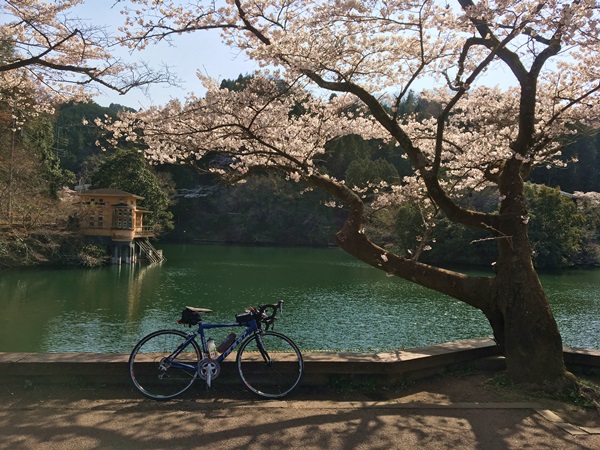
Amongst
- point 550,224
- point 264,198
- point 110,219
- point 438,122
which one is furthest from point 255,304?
point 264,198

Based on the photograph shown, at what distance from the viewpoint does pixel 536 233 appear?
991 inches

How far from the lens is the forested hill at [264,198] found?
1981 cm

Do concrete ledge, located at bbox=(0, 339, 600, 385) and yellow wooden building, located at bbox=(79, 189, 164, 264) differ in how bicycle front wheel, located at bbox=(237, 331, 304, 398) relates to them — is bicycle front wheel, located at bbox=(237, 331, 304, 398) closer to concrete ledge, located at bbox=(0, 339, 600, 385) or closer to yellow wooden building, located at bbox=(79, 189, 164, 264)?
concrete ledge, located at bbox=(0, 339, 600, 385)

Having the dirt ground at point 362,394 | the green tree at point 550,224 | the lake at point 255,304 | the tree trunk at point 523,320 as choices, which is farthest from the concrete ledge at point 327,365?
the green tree at point 550,224

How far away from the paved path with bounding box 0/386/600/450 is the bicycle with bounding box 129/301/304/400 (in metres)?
0.15

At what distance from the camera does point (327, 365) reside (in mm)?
3398

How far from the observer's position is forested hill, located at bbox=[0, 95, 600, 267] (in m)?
19.8

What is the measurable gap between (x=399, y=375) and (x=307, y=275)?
19.2 metres

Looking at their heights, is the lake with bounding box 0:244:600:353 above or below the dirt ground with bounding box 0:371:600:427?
below

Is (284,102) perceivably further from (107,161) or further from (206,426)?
(107,161)

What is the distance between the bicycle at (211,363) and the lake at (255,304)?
2.26 metres

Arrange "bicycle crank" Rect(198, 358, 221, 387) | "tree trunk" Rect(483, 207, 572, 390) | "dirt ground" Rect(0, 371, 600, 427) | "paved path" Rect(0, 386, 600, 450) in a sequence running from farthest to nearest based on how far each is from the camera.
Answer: "tree trunk" Rect(483, 207, 572, 390)
"bicycle crank" Rect(198, 358, 221, 387)
"dirt ground" Rect(0, 371, 600, 427)
"paved path" Rect(0, 386, 600, 450)

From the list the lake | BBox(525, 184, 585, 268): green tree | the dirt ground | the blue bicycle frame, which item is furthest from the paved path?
BBox(525, 184, 585, 268): green tree

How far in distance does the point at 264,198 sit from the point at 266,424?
4182 centimetres
